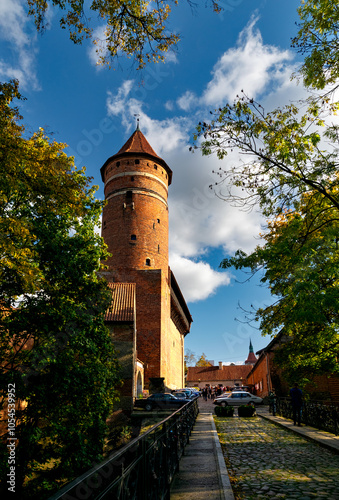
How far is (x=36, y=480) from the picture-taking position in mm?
10766

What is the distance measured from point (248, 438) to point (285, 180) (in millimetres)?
6702

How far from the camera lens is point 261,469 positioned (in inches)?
221

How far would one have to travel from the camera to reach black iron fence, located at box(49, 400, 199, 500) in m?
1.85

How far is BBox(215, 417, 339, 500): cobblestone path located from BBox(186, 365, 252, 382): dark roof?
2412 inches

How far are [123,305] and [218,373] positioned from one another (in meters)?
52.8

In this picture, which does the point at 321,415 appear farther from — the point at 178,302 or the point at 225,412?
the point at 178,302

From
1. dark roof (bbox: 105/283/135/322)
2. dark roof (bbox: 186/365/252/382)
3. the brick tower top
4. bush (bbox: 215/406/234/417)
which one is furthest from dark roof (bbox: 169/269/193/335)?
dark roof (bbox: 186/365/252/382)

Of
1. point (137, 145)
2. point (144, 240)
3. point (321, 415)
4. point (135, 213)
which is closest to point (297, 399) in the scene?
point (321, 415)

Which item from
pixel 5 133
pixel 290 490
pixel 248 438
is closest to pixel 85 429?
pixel 248 438

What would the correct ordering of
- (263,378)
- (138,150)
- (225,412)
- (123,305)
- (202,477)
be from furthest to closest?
(138,150), (263,378), (123,305), (225,412), (202,477)

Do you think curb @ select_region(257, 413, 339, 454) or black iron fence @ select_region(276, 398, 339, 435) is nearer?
curb @ select_region(257, 413, 339, 454)

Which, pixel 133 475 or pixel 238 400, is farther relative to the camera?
pixel 238 400

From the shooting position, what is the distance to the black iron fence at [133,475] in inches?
72.8

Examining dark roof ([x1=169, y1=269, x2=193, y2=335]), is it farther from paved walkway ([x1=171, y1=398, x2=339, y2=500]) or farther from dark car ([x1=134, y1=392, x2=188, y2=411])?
paved walkway ([x1=171, y1=398, x2=339, y2=500])
